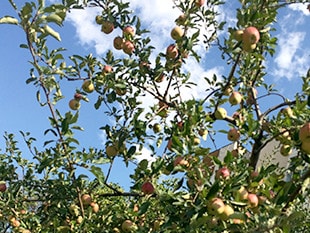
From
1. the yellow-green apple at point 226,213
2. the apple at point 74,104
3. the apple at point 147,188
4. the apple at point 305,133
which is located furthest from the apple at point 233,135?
the apple at point 74,104

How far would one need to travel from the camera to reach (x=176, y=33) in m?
3.74

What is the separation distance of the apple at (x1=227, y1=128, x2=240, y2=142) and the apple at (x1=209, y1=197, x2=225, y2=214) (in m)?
1.06

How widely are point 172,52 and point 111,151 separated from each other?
0.88 metres

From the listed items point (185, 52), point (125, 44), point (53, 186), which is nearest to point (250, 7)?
point (185, 52)

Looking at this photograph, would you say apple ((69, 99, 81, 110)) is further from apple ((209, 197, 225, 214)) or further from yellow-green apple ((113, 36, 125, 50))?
apple ((209, 197, 225, 214))

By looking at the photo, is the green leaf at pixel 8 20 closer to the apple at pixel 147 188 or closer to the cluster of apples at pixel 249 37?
the apple at pixel 147 188

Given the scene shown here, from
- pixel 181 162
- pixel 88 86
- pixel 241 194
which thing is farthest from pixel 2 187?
pixel 241 194

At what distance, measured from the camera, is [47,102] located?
3156 mm

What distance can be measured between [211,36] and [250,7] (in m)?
0.84

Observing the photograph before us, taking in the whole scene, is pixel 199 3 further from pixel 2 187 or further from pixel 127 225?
pixel 2 187

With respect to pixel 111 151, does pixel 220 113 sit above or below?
above

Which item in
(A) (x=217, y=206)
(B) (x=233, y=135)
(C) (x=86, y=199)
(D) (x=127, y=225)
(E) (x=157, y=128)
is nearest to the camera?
(A) (x=217, y=206)

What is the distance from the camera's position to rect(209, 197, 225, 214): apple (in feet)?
7.43

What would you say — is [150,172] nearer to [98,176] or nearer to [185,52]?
[98,176]
